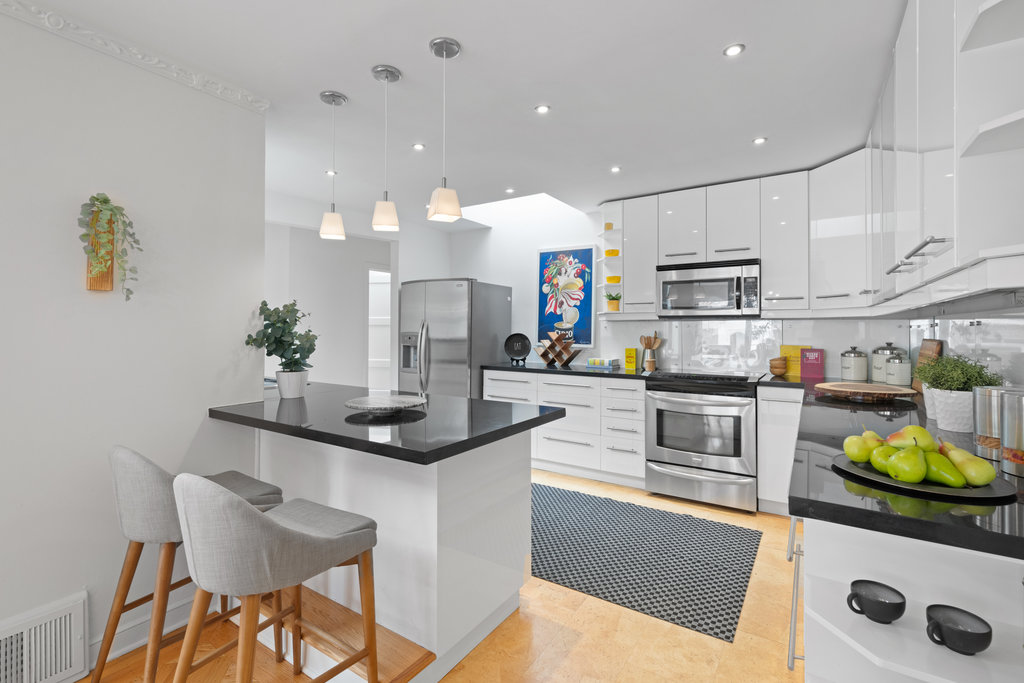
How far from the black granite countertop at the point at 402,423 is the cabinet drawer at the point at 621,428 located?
186 centimetres

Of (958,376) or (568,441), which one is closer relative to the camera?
(958,376)

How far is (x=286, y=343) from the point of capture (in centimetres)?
251

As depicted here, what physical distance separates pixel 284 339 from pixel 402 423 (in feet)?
3.36

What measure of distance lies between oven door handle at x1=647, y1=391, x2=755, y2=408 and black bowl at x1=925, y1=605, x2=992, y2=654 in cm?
259

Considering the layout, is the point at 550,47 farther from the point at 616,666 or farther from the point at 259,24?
the point at 616,666

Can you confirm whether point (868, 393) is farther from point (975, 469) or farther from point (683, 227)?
point (683, 227)

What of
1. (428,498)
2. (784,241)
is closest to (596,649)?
(428,498)

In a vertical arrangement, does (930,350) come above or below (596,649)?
above

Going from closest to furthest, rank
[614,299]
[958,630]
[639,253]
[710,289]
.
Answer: [958,630] → [710,289] → [639,253] → [614,299]

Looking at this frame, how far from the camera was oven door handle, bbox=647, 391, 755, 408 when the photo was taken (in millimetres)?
3391

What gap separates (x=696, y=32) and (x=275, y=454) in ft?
8.65

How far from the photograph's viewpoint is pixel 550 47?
2.05m

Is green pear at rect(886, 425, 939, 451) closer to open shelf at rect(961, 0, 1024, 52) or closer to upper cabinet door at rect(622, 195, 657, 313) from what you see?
open shelf at rect(961, 0, 1024, 52)

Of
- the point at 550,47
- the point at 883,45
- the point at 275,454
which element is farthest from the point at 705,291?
the point at 275,454
